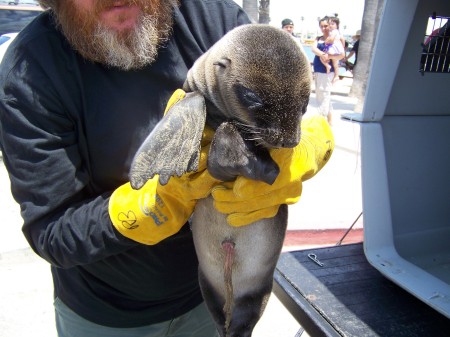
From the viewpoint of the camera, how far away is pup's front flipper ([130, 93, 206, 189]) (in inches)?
55.9

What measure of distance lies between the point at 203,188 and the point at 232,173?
178mm

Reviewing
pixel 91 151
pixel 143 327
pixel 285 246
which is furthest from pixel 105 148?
pixel 285 246

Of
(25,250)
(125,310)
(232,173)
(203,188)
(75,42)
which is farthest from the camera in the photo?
(25,250)

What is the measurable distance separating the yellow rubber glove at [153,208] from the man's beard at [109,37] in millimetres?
441

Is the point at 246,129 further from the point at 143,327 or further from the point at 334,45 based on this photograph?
the point at 334,45

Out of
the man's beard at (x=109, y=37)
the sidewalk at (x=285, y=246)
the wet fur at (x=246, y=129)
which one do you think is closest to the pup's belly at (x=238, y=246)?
the wet fur at (x=246, y=129)

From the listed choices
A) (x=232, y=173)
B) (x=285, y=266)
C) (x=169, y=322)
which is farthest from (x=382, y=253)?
(x=232, y=173)

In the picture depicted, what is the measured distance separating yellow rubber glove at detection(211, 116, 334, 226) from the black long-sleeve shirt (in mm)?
437

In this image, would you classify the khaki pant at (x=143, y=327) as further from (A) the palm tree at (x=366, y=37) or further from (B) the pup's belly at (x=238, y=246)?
(A) the palm tree at (x=366, y=37)

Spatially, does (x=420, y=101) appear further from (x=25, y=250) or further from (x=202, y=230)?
(x=25, y=250)

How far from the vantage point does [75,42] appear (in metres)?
1.74

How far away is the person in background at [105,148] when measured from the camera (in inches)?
65.3

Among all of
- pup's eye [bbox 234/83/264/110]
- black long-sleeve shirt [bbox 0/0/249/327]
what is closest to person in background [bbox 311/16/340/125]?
black long-sleeve shirt [bbox 0/0/249/327]

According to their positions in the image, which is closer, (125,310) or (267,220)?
(267,220)
